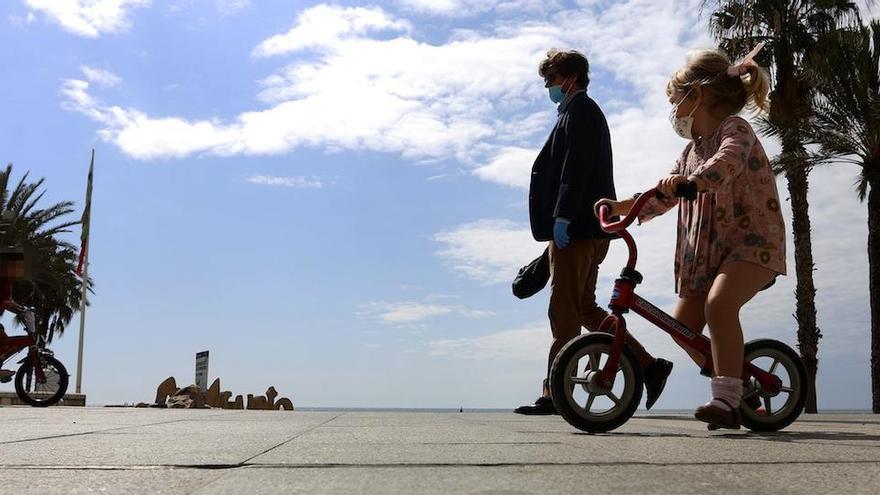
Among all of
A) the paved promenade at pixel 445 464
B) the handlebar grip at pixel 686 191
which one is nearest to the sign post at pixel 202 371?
the paved promenade at pixel 445 464

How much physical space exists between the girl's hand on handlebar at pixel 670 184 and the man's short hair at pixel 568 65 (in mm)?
2453

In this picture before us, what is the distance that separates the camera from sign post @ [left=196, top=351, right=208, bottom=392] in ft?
68.1

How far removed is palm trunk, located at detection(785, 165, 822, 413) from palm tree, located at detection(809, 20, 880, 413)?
0.76m

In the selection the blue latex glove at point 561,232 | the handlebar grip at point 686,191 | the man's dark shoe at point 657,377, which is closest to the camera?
the handlebar grip at point 686,191

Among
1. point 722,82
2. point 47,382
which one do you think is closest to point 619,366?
point 722,82

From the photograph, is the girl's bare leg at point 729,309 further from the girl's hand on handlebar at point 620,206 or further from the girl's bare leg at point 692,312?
the girl's hand on handlebar at point 620,206

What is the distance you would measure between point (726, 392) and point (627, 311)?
0.57 metres

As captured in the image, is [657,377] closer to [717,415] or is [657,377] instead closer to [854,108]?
[717,415]

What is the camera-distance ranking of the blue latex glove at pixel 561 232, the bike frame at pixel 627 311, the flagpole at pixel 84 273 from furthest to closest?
the flagpole at pixel 84 273 → the blue latex glove at pixel 561 232 → the bike frame at pixel 627 311

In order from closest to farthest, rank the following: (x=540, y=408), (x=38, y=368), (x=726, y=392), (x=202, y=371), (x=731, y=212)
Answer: (x=726, y=392)
(x=731, y=212)
(x=540, y=408)
(x=38, y=368)
(x=202, y=371)

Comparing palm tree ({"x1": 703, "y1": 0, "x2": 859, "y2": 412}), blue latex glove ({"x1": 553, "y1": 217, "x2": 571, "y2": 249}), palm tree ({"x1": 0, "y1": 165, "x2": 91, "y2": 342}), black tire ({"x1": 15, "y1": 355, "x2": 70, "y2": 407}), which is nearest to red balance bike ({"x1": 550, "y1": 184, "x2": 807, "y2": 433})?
blue latex glove ({"x1": 553, "y1": 217, "x2": 571, "y2": 249})

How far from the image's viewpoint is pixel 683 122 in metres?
4.16

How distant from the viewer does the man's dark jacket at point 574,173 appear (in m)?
5.48

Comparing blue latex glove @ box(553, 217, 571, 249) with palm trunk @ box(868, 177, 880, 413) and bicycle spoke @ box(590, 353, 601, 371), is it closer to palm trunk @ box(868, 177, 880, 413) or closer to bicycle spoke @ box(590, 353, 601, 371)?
bicycle spoke @ box(590, 353, 601, 371)
